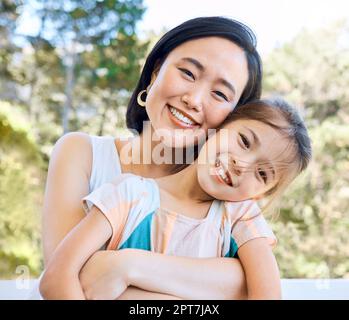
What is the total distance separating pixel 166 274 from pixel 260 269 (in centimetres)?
27

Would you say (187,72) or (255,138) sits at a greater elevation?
(187,72)

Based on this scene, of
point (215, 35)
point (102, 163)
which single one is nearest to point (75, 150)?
point (102, 163)

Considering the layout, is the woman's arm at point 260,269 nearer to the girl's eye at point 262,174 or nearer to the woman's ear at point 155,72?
the girl's eye at point 262,174

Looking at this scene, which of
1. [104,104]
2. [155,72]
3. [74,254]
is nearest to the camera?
[74,254]

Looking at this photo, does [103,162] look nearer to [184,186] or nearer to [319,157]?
[184,186]

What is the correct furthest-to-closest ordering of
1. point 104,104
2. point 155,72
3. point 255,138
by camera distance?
point 104,104 → point 155,72 → point 255,138

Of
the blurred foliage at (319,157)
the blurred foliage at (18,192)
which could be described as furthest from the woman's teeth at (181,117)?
the blurred foliage at (18,192)

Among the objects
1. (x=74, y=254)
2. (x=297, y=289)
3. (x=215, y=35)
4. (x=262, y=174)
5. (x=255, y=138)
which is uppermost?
(x=215, y=35)

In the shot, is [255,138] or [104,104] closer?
[255,138]

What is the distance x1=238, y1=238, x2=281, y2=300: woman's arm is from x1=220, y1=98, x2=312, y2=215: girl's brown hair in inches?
6.5

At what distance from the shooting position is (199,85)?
5.57 feet

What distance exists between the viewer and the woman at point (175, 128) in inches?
64.0

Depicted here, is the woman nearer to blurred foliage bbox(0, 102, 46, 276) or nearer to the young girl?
the young girl

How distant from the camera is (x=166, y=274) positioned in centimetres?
160
